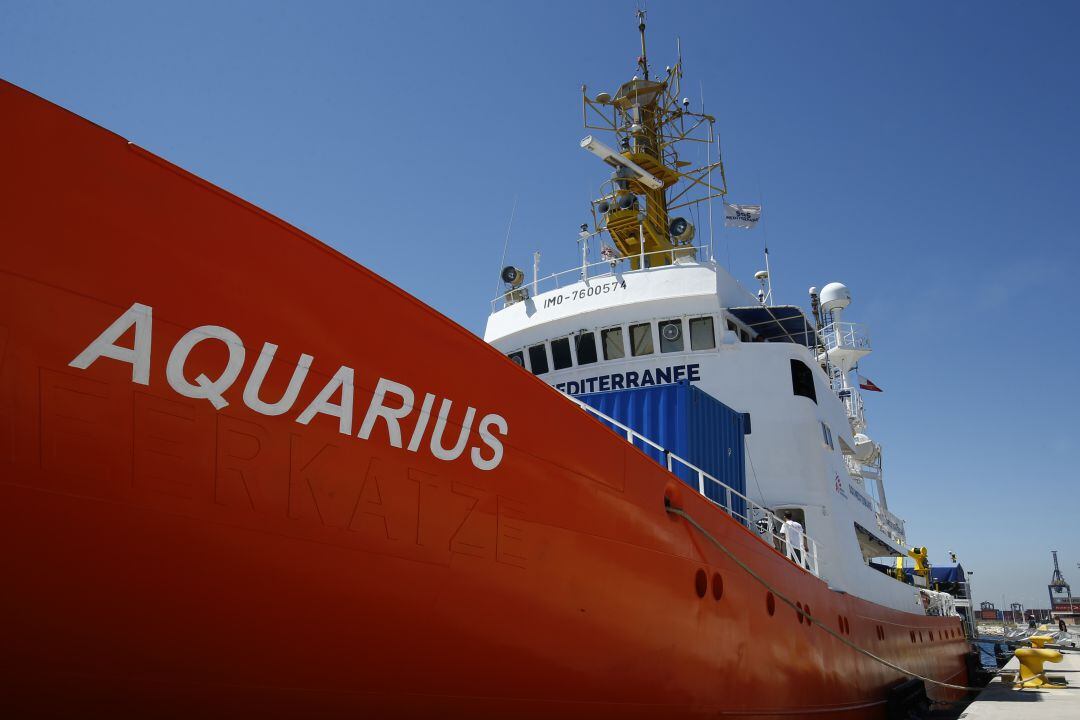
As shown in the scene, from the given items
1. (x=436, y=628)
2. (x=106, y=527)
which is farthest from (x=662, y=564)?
(x=106, y=527)

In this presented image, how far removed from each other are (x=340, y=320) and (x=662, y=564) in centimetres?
318

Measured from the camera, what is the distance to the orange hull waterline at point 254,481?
2.72m

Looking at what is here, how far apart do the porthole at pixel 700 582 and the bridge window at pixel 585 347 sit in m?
6.46

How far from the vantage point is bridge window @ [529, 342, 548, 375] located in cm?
1266

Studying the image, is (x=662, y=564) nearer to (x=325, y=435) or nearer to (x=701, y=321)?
(x=325, y=435)

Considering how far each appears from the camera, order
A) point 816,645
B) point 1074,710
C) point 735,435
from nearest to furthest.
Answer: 1. point 816,645
2. point 1074,710
3. point 735,435

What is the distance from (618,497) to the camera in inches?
201

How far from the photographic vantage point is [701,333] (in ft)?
38.5

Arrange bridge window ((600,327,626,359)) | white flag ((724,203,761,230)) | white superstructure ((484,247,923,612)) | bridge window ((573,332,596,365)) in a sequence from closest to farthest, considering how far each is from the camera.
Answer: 1. white superstructure ((484,247,923,612))
2. bridge window ((600,327,626,359))
3. bridge window ((573,332,596,365))
4. white flag ((724,203,761,230))

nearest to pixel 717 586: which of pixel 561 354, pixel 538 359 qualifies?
pixel 561 354

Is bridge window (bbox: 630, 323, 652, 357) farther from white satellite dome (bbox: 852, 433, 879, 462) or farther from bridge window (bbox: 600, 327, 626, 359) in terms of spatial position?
white satellite dome (bbox: 852, 433, 879, 462)

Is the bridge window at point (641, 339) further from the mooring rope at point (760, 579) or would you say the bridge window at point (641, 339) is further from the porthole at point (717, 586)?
the porthole at point (717, 586)

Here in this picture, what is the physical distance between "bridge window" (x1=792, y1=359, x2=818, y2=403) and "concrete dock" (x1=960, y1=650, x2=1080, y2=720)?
4.70 meters

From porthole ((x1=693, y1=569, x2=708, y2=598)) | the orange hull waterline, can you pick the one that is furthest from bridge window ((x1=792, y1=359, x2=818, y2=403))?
the orange hull waterline
